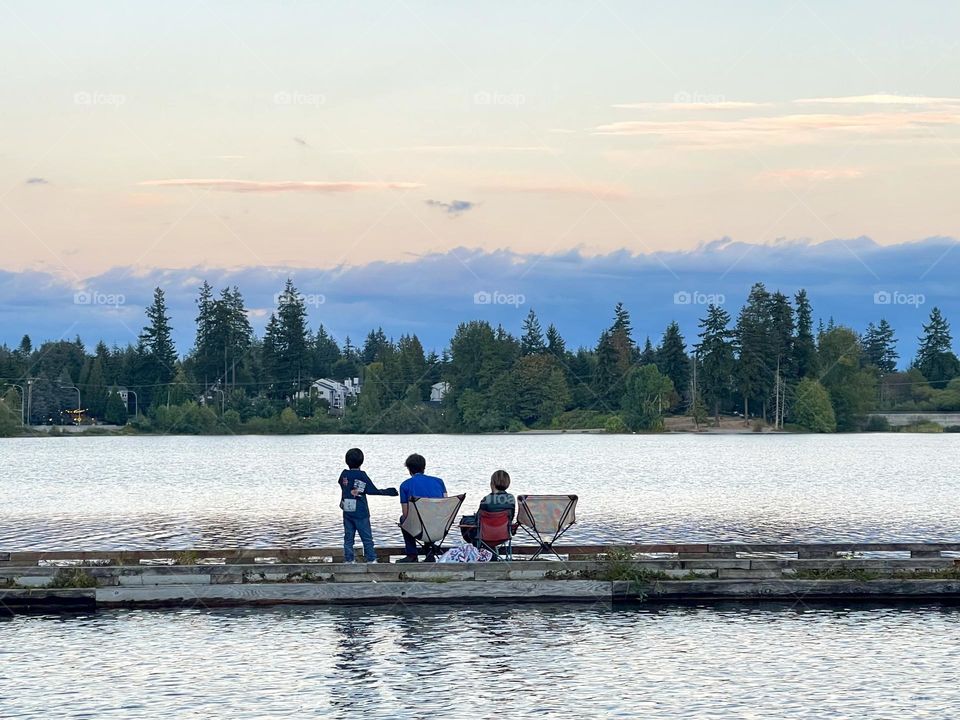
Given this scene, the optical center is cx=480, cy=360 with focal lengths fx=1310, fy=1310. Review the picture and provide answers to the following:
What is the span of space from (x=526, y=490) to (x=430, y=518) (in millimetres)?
47654

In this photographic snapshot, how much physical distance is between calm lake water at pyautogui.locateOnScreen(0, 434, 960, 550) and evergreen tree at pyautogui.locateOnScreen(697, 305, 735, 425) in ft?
110

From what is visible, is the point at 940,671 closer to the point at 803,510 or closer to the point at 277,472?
the point at 803,510

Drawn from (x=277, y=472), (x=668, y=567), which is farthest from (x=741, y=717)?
(x=277, y=472)

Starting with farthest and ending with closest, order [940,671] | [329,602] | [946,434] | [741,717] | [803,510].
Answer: [946,434] → [803,510] → [329,602] → [940,671] → [741,717]

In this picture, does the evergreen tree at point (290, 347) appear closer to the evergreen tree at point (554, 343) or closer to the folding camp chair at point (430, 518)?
the evergreen tree at point (554, 343)

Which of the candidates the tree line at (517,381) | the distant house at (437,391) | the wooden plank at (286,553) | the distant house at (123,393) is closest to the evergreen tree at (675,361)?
the tree line at (517,381)

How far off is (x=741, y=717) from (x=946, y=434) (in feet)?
588

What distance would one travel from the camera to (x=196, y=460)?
358 feet

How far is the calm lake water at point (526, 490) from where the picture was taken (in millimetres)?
37250

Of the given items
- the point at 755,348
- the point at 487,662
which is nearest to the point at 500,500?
the point at 487,662

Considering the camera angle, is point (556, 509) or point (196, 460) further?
point (196, 460)

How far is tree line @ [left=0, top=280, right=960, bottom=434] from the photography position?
561 feet

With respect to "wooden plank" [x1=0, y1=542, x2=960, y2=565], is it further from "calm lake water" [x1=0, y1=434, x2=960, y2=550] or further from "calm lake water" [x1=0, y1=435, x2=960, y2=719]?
"calm lake water" [x1=0, y1=434, x2=960, y2=550]

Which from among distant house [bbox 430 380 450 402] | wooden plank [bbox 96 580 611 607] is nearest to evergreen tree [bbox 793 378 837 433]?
distant house [bbox 430 380 450 402]
